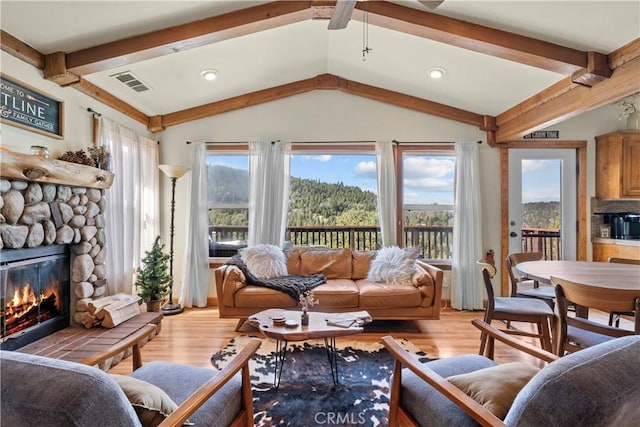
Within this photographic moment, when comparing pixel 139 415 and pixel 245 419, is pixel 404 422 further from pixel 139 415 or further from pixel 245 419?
pixel 139 415

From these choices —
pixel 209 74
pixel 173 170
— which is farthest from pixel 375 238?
pixel 209 74

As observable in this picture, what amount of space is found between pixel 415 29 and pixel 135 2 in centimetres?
209

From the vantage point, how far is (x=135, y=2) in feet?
7.39

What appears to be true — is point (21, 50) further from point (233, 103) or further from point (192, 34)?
point (233, 103)

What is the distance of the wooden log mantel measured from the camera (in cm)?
218

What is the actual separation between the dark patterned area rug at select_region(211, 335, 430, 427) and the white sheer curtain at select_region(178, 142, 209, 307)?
54.4 inches

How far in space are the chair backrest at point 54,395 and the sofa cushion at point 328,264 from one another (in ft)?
10.2

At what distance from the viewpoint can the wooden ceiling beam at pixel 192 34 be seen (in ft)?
8.54

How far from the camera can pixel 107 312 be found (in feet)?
9.45

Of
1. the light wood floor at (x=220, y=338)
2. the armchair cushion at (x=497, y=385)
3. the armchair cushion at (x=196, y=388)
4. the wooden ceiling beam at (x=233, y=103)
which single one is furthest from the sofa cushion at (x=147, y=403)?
the wooden ceiling beam at (x=233, y=103)

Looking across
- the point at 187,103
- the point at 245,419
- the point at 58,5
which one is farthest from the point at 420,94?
the point at 245,419

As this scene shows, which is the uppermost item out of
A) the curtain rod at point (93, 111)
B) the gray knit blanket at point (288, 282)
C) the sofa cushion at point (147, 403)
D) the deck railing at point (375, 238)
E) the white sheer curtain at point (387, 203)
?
the curtain rod at point (93, 111)

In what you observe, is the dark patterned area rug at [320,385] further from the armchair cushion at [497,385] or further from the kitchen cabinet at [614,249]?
the kitchen cabinet at [614,249]

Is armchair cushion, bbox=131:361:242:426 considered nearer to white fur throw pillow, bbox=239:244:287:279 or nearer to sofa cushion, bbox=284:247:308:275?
white fur throw pillow, bbox=239:244:287:279
